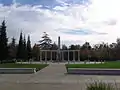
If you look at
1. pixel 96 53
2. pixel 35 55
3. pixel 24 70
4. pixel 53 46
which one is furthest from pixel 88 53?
pixel 24 70

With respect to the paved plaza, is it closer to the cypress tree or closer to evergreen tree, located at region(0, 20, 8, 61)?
evergreen tree, located at region(0, 20, 8, 61)

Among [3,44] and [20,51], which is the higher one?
[3,44]

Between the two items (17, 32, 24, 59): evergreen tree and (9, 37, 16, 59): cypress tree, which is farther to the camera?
(9, 37, 16, 59): cypress tree

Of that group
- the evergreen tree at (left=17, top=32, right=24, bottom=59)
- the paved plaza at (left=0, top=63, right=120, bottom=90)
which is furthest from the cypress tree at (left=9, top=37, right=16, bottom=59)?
the paved plaza at (left=0, top=63, right=120, bottom=90)

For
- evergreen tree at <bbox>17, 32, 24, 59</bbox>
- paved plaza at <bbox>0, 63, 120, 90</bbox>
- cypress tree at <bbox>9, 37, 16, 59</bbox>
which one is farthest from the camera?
cypress tree at <bbox>9, 37, 16, 59</bbox>

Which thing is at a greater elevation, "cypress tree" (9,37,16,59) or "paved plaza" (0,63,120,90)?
"cypress tree" (9,37,16,59)

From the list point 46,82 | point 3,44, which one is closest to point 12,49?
point 3,44

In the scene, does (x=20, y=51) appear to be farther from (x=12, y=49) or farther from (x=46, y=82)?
(x=46, y=82)

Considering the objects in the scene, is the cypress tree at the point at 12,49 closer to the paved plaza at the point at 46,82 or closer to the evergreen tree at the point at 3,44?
the evergreen tree at the point at 3,44

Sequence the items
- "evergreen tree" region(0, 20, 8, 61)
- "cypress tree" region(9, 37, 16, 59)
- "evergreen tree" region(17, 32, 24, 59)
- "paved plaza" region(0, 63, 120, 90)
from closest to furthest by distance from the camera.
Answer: "paved plaza" region(0, 63, 120, 90) < "evergreen tree" region(0, 20, 8, 61) < "evergreen tree" region(17, 32, 24, 59) < "cypress tree" region(9, 37, 16, 59)

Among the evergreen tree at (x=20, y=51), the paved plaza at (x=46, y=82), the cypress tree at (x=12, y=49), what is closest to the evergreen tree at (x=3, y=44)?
the evergreen tree at (x=20, y=51)

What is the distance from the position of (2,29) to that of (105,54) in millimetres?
35718

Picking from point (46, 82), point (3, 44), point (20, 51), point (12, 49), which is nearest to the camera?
point (46, 82)

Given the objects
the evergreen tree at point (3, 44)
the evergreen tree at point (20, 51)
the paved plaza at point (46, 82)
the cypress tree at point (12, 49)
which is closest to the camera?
the paved plaza at point (46, 82)
